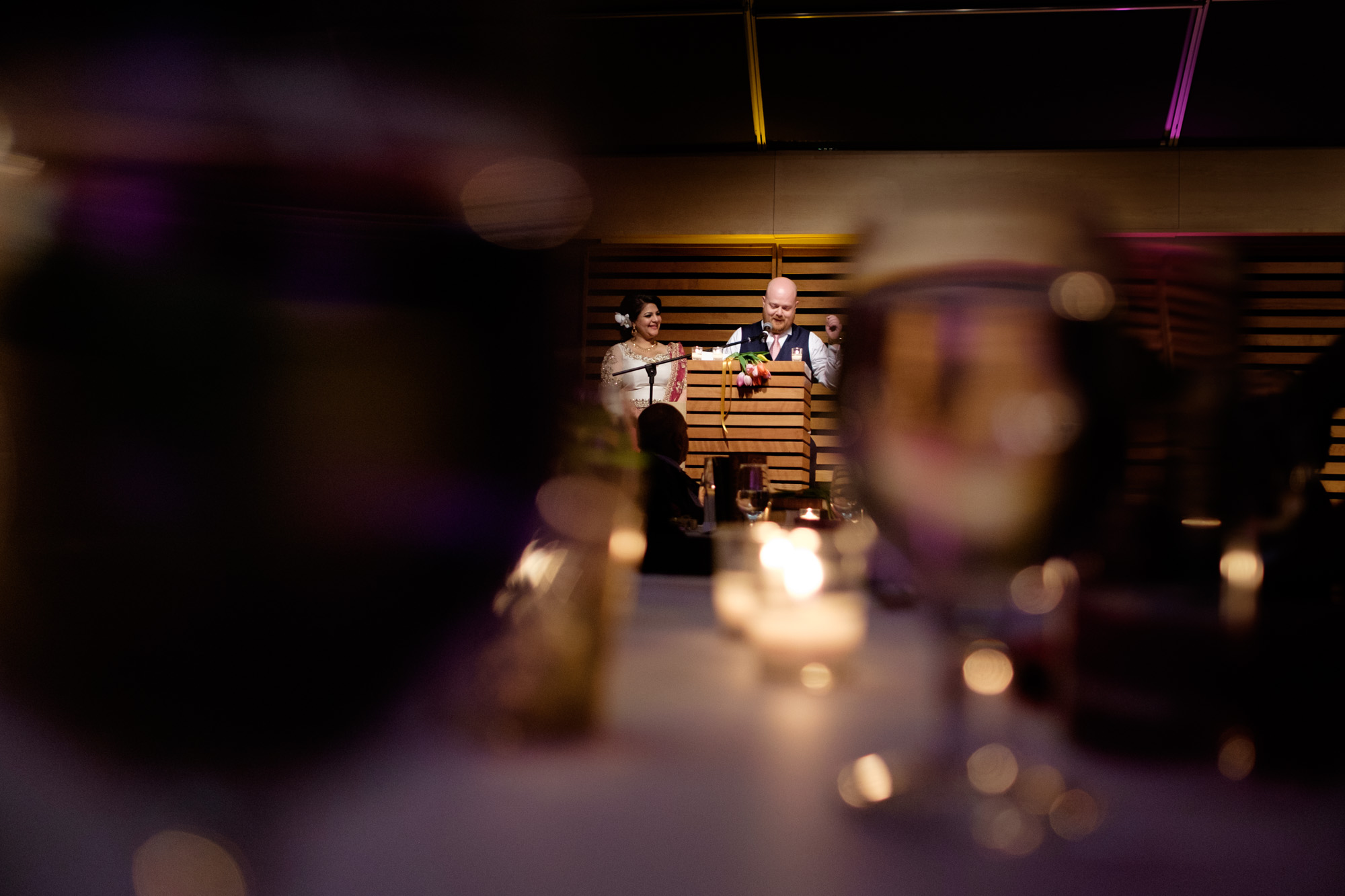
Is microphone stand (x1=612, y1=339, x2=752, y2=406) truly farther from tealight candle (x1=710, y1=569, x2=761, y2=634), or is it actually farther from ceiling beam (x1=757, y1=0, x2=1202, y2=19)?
tealight candle (x1=710, y1=569, x2=761, y2=634)

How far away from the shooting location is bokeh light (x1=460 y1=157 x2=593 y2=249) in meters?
0.31

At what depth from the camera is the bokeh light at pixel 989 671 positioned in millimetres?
442

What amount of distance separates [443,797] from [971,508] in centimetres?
21

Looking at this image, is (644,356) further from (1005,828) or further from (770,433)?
(1005,828)

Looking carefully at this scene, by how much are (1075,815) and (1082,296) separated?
18 cm

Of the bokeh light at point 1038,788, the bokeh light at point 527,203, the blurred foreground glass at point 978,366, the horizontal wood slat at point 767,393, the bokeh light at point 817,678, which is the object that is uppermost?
the horizontal wood slat at point 767,393

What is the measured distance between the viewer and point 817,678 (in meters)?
0.46

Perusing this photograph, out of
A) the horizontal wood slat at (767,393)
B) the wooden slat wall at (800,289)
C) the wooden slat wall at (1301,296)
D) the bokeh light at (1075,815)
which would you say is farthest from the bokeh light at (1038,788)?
the wooden slat wall at (1301,296)

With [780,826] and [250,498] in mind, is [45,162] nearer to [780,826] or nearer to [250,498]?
[250,498]

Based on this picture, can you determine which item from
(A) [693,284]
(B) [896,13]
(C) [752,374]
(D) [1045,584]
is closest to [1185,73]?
(B) [896,13]

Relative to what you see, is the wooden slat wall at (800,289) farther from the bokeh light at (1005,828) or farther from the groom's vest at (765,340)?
the bokeh light at (1005,828)

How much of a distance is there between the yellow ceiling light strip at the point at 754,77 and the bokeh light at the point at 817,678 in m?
4.12

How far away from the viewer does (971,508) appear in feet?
1.01

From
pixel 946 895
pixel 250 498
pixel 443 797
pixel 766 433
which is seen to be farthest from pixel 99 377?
pixel 766 433
